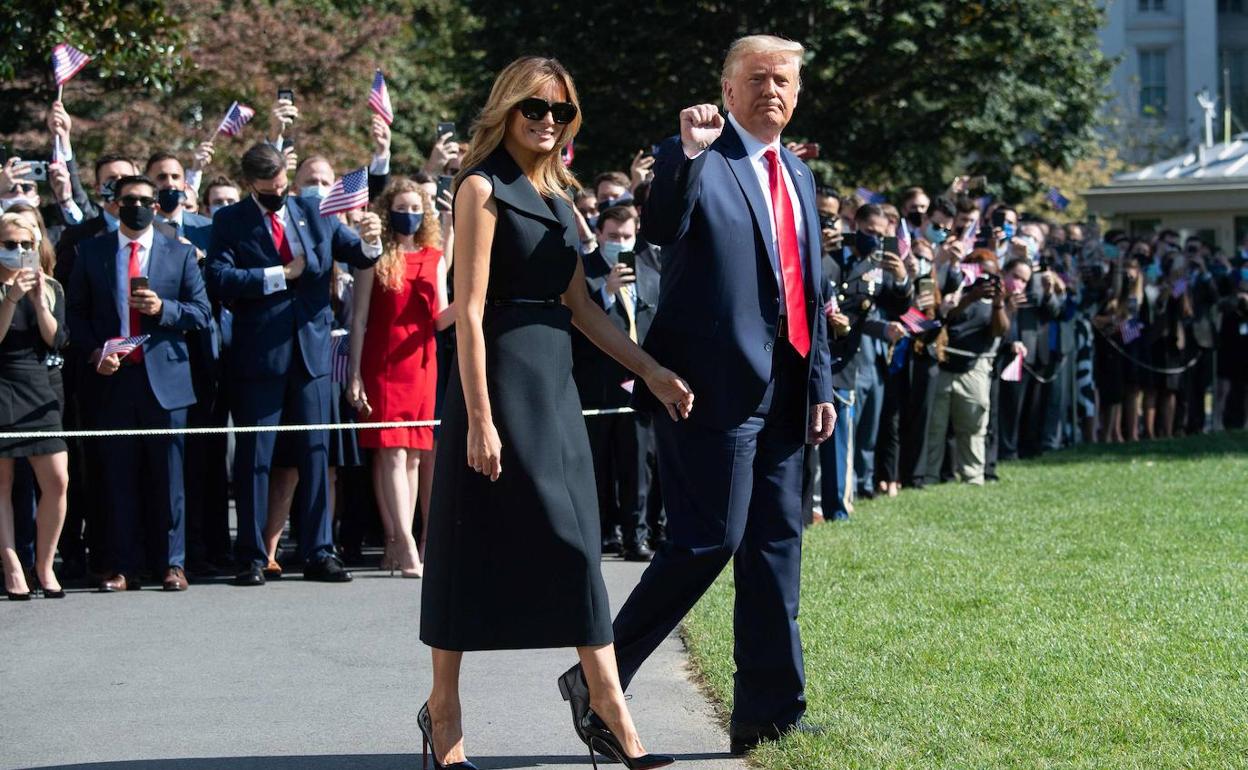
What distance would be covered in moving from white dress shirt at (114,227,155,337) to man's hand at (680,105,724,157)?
5.18m

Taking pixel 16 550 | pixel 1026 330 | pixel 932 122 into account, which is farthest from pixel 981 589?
pixel 932 122

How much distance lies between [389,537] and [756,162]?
5.47 meters

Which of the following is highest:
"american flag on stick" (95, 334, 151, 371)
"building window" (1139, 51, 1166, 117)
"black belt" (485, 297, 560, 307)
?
"building window" (1139, 51, 1166, 117)

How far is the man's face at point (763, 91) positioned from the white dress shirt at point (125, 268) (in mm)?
5164

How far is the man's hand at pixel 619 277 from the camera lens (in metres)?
10.5

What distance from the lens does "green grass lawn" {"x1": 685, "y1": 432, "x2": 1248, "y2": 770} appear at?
19.3 feet

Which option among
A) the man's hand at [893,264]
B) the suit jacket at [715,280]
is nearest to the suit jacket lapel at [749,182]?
the suit jacket at [715,280]

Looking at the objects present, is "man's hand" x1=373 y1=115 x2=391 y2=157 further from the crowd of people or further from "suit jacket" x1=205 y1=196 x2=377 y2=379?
"suit jacket" x1=205 y1=196 x2=377 y2=379

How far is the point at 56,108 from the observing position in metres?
11.6

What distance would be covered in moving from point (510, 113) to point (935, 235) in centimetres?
996

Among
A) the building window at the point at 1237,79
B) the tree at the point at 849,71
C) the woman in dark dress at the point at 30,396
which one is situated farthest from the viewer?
the building window at the point at 1237,79

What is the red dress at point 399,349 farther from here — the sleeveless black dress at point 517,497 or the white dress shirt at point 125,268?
the sleeveless black dress at point 517,497

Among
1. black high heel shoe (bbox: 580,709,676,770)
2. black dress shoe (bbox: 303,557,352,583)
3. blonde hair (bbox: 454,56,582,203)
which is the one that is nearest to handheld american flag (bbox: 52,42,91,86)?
black dress shoe (bbox: 303,557,352,583)

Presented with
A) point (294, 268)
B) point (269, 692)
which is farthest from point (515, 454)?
point (294, 268)
